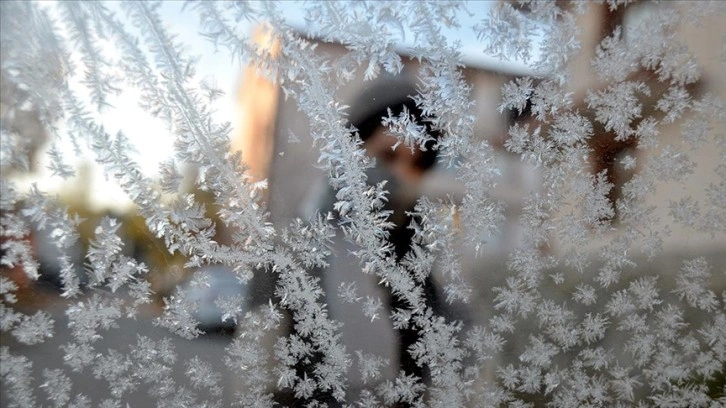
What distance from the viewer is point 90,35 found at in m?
0.25

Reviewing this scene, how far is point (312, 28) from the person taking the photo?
0.27 metres

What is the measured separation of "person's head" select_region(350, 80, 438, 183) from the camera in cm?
28

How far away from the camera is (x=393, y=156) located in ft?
0.94

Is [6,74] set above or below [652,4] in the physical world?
below

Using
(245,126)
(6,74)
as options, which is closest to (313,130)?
(245,126)

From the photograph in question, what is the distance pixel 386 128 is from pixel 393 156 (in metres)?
0.01

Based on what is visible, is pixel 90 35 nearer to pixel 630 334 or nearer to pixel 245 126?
pixel 245 126

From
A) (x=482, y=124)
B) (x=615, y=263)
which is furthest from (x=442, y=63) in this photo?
(x=615, y=263)

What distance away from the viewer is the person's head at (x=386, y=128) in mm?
280

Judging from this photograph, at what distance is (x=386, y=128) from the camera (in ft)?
0.93

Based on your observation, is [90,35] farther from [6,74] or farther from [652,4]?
[652,4]

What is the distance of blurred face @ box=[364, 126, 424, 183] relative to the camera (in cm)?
28

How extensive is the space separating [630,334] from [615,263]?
0.14 ft

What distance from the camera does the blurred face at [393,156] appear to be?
28 cm
